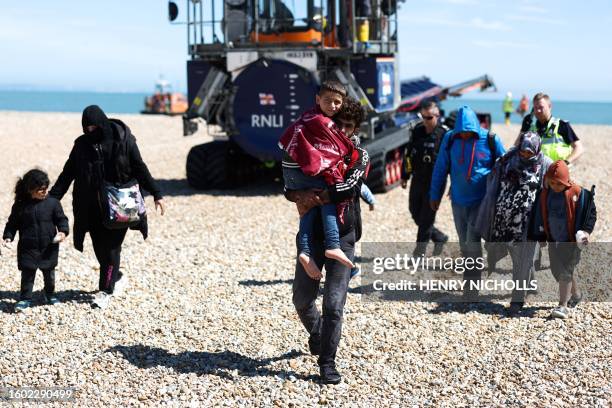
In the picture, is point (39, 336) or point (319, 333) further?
point (39, 336)

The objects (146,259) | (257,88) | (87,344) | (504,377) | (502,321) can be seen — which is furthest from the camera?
(257,88)

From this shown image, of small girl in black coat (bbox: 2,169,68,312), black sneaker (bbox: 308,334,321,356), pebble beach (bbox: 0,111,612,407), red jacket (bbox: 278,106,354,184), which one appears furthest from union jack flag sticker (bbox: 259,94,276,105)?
red jacket (bbox: 278,106,354,184)

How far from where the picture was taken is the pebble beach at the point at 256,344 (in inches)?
206

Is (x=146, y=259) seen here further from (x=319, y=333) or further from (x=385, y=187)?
(x=385, y=187)

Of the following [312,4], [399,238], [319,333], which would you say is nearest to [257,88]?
[312,4]

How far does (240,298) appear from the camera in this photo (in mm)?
7395

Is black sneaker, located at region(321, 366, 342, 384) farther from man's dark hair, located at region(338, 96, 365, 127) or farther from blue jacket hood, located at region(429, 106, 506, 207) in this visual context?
blue jacket hood, located at region(429, 106, 506, 207)

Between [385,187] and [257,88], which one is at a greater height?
[257,88]

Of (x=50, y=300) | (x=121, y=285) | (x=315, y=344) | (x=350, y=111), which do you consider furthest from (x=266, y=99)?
(x=350, y=111)

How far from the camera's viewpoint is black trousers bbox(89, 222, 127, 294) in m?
7.02

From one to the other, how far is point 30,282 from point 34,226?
1.74 ft

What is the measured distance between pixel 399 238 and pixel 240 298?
328 cm

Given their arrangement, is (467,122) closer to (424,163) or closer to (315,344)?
(424,163)

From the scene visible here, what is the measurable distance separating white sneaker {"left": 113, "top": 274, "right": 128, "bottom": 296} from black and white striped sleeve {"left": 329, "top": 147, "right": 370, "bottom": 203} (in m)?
3.05
